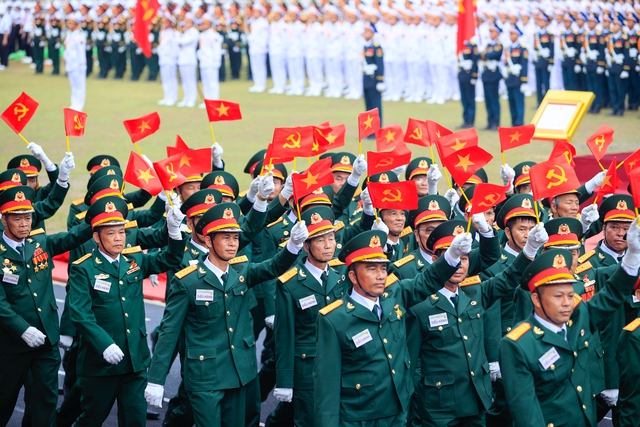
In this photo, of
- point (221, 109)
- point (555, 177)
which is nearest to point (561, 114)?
point (221, 109)

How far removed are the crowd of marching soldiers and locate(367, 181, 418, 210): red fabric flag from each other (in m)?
0.31

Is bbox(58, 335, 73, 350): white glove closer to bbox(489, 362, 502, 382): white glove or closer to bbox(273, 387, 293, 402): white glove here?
bbox(273, 387, 293, 402): white glove

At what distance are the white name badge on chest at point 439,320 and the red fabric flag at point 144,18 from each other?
14315 mm

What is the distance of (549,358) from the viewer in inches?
200

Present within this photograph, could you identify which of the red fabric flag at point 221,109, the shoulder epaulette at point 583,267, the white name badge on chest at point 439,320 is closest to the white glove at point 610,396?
the shoulder epaulette at point 583,267

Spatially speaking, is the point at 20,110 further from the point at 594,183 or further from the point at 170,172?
the point at 594,183

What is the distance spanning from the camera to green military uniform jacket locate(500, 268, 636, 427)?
16.4 ft

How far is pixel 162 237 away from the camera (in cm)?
725

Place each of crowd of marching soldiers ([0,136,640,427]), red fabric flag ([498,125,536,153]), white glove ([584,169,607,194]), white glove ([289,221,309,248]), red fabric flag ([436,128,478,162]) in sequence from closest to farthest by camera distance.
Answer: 1. crowd of marching soldiers ([0,136,640,427])
2. white glove ([289,221,309,248])
3. red fabric flag ([436,128,478,162])
4. red fabric flag ([498,125,536,153])
5. white glove ([584,169,607,194])

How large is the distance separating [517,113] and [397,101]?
20.1 ft

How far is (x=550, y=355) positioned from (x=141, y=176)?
4043 millimetres

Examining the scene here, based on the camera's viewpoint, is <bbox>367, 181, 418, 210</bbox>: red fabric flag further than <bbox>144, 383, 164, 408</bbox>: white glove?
Yes

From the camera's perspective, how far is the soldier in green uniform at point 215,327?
6.28 metres

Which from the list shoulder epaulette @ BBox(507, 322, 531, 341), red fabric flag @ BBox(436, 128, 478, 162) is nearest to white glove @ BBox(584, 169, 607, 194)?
red fabric flag @ BBox(436, 128, 478, 162)
